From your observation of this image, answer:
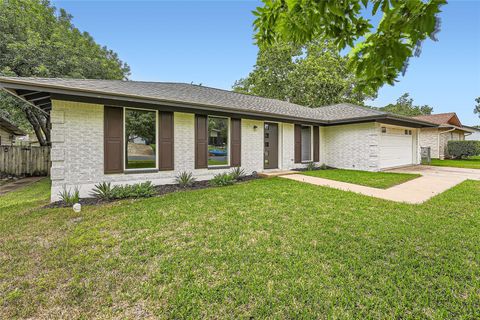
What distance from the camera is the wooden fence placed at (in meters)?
10.2

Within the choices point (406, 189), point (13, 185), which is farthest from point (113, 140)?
point (406, 189)

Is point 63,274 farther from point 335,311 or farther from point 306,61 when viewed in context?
point 306,61

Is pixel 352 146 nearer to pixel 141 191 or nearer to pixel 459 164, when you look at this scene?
pixel 459 164

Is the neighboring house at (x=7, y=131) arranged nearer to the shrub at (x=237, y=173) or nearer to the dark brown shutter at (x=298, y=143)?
the shrub at (x=237, y=173)

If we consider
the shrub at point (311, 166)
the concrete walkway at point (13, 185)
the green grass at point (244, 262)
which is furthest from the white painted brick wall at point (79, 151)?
the shrub at point (311, 166)

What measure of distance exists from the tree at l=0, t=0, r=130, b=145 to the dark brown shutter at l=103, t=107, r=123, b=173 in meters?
7.13

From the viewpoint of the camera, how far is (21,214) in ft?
15.8

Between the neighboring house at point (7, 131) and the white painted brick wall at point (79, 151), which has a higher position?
the neighboring house at point (7, 131)

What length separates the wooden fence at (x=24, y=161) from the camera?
10.2 meters

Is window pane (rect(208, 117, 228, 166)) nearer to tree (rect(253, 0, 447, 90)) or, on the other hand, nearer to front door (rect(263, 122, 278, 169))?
front door (rect(263, 122, 278, 169))

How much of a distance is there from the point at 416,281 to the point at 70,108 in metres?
7.90

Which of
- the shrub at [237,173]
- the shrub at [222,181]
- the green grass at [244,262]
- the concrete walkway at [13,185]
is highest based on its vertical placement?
the shrub at [237,173]

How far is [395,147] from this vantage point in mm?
11992

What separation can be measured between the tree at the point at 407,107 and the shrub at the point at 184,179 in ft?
128
